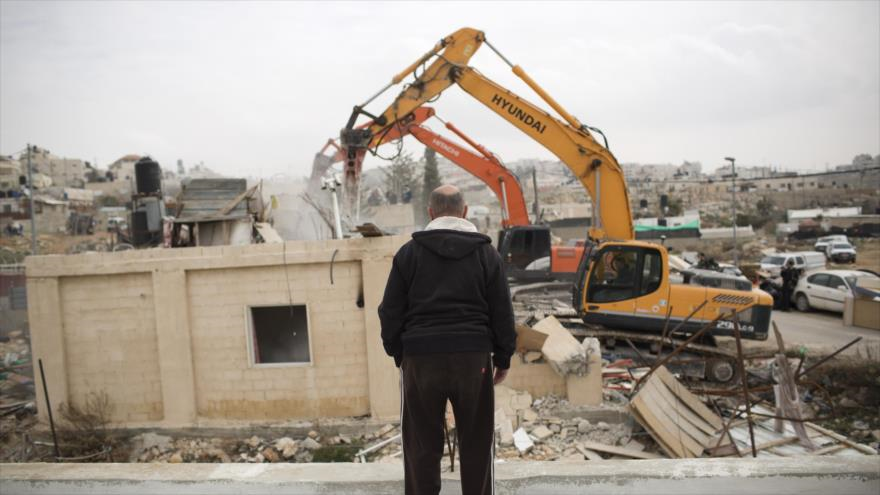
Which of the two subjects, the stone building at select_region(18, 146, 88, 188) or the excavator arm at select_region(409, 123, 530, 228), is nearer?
the excavator arm at select_region(409, 123, 530, 228)

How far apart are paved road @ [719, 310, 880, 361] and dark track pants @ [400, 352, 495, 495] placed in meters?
11.8


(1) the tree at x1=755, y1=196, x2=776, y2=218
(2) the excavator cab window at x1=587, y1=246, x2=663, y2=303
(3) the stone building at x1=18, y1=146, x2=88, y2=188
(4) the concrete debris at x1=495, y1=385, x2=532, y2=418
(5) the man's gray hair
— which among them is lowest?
(4) the concrete debris at x1=495, y1=385, x2=532, y2=418

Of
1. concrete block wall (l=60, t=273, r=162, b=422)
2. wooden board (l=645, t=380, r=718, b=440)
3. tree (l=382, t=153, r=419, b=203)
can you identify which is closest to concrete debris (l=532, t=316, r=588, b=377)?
wooden board (l=645, t=380, r=718, b=440)

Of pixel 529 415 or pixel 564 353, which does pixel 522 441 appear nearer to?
pixel 529 415

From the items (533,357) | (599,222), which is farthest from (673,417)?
(599,222)

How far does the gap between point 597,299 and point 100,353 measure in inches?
366

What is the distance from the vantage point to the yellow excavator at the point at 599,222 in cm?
1083

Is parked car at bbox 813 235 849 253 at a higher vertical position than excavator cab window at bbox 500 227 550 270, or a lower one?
lower

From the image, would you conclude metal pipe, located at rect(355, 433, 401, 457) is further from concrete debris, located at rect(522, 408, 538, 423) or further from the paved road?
the paved road

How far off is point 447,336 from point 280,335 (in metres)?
8.44

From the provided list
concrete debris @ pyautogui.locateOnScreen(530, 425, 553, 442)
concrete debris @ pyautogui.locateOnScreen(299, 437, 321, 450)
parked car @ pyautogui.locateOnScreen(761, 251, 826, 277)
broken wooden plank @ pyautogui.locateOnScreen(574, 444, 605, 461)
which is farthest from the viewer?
parked car @ pyautogui.locateOnScreen(761, 251, 826, 277)

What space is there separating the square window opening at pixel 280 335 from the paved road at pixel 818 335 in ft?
31.4

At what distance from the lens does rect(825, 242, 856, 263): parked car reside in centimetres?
3051

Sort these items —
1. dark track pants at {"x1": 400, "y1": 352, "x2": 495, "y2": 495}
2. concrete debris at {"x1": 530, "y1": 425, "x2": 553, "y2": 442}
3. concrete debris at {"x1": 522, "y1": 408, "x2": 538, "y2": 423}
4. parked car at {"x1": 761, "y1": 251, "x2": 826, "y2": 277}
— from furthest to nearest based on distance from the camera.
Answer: parked car at {"x1": 761, "y1": 251, "x2": 826, "y2": 277}
concrete debris at {"x1": 522, "y1": 408, "x2": 538, "y2": 423}
concrete debris at {"x1": 530, "y1": 425, "x2": 553, "y2": 442}
dark track pants at {"x1": 400, "y1": 352, "x2": 495, "y2": 495}
